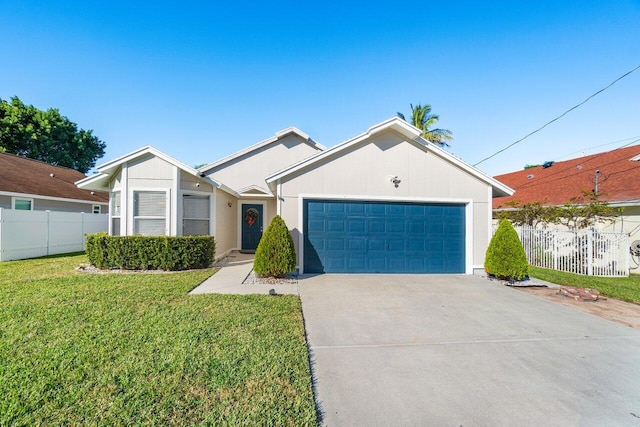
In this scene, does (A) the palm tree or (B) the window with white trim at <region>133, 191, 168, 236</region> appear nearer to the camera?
(B) the window with white trim at <region>133, 191, 168, 236</region>

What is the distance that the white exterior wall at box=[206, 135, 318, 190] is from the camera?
13977 mm

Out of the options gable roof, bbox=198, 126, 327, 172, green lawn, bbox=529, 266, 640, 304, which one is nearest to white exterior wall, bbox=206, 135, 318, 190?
gable roof, bbox=198, 126, 327, 172

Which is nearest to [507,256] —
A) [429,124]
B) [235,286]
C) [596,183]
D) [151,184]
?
[235,286]

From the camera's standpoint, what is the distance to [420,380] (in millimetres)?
3068

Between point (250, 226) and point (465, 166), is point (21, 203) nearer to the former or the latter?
point (250, 226)

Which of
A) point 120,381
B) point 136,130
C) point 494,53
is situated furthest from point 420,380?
point 136,130

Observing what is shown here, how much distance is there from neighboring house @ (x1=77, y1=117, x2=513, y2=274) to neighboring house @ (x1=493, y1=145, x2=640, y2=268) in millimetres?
5466

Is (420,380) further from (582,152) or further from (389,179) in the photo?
(582,152)

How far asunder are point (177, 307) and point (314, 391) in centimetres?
352

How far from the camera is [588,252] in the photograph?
30.2ft

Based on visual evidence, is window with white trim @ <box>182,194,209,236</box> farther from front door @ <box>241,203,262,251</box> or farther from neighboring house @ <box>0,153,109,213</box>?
neighboring house @ <box>0,153,109,213</box>

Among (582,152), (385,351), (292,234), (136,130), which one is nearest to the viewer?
(385,351)

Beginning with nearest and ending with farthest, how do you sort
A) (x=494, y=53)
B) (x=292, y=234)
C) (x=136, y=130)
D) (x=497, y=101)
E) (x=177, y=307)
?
(x=177, y=307)
(x=292, y=234)
(x=494, y=53)
(x=497, y=101)
(x=136, y=130)

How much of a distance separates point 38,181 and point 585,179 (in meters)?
28.5
